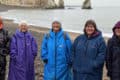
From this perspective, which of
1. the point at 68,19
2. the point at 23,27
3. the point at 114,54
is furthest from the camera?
the point at 68,19

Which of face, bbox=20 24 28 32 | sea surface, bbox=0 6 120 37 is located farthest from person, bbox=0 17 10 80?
sea surface, bbox=0 6 120 37

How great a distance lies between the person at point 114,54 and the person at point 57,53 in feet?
3.23

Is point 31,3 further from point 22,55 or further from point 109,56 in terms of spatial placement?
point 109,56

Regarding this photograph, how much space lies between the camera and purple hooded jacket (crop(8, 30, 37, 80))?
25.3 feet

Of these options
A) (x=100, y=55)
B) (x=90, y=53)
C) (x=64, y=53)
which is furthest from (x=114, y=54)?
(x=64, y=53)

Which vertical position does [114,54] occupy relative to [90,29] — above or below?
below

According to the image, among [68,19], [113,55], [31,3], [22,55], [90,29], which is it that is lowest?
[68,19]

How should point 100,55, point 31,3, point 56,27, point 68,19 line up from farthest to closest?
point 31,3, point 68,19, point 56,27, point 100,55

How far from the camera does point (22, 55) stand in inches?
305

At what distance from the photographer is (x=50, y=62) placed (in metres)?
7.44

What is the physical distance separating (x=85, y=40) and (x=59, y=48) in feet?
2.16

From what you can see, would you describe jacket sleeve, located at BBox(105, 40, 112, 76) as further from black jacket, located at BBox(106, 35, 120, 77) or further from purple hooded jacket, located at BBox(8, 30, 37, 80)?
purple hooded jacket, located at BBox(8, 30, 37, 80)

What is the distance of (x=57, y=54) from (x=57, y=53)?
2 centimetres

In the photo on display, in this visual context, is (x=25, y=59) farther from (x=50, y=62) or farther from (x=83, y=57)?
(x=83, y=57)
